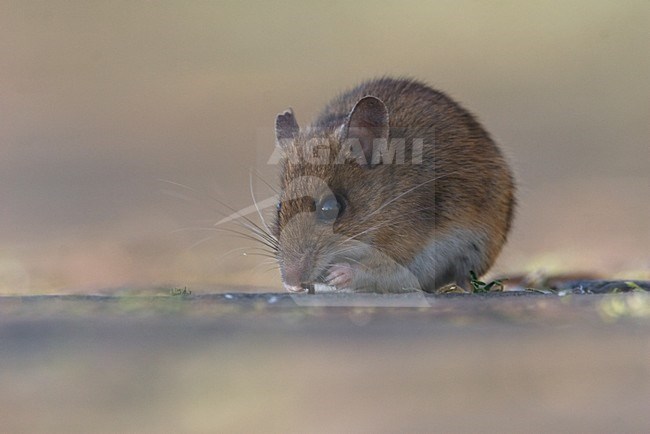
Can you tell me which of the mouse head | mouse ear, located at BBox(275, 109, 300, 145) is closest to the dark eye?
the mouse head

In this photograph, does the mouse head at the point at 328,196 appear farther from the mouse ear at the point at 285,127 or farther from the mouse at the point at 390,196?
the mouse ear at the point at 285,127

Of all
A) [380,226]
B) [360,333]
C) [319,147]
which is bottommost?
[360,333]

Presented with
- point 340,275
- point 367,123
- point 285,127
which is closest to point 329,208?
point 340,275

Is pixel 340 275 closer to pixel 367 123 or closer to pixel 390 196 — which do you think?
pixel 390 196

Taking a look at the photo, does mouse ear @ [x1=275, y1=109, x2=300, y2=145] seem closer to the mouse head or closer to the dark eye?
the mouse head

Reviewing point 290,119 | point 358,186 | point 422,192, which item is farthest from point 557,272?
point 290,119

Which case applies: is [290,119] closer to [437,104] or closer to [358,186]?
[358,186]
